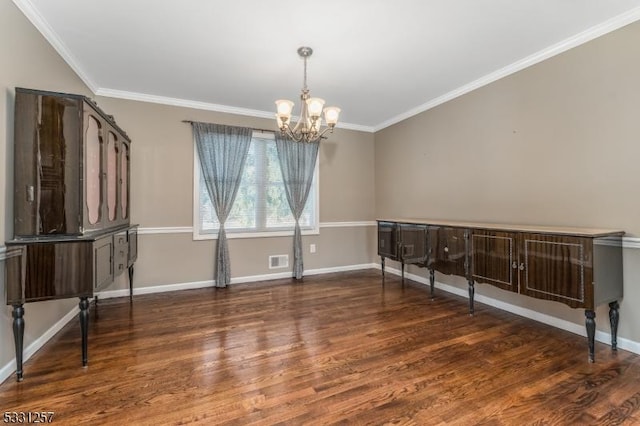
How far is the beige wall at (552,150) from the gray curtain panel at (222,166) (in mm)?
2629

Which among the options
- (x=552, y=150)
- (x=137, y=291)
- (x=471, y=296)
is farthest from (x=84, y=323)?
(x=552, y=150)

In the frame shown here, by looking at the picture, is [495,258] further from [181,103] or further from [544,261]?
[181,103]

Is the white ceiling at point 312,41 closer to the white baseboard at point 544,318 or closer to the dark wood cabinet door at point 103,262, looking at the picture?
the dark wood cabinet door at point 103,262

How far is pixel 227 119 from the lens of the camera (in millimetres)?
4312

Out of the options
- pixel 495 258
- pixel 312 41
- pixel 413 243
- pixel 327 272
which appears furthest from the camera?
pixel 327 272

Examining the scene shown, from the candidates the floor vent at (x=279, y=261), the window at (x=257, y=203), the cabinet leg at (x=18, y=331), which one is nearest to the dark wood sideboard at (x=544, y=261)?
the floor vent at (x=279, y=261)

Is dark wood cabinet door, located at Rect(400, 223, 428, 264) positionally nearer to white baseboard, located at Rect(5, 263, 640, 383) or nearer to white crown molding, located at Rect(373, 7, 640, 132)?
white baseboard, located at Rect(5, 263, 640, 383)

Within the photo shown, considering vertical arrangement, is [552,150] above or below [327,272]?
above

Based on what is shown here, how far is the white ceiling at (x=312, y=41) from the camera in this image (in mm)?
2207

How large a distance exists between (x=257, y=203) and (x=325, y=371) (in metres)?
2.94

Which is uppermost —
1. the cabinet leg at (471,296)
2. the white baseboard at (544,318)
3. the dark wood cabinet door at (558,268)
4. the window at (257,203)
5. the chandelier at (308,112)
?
the chandelier at (308,112)

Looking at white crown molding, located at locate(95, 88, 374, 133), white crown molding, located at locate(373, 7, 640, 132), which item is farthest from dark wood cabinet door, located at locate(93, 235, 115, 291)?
white crown molding, located at locate(373, 7, 640, 132)

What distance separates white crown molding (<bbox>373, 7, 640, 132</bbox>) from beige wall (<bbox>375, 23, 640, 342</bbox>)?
49 millimetres

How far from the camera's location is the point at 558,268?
233 cm
